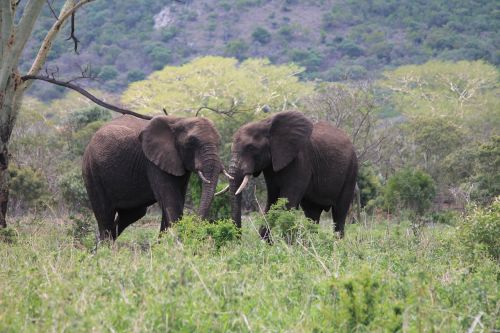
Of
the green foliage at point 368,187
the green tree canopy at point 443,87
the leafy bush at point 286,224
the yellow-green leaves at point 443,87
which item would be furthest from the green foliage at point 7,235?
the yellow-green leaves at point 443,87

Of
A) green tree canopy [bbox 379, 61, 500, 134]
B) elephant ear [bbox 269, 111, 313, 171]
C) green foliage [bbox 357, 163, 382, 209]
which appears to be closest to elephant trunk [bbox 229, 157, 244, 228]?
elephant ear [bbox 269, 111, 313, 171]

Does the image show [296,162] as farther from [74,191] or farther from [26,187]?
[26,187]

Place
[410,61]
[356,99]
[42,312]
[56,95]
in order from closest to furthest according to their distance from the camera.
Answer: [42,312] < [356,99] < [56,95] < [410,61]

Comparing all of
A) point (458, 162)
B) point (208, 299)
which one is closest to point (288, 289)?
point (208, 299)

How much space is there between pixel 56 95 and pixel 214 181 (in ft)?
214

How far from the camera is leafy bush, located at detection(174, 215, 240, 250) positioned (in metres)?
10.2

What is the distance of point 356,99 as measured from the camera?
99.3ft

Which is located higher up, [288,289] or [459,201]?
[288,289]

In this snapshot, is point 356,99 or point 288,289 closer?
point 288,289

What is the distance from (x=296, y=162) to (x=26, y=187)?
11210mm

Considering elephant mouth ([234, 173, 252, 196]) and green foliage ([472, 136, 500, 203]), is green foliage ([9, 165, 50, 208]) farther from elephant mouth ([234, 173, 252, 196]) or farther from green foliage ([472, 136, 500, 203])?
elephant mouth ([234, 173, 252, 196])

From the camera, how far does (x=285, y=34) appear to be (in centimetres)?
8712

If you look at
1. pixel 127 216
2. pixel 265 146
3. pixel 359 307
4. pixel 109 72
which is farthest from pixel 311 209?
pixel 109 72

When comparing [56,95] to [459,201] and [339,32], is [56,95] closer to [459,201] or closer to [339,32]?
[339,32]
